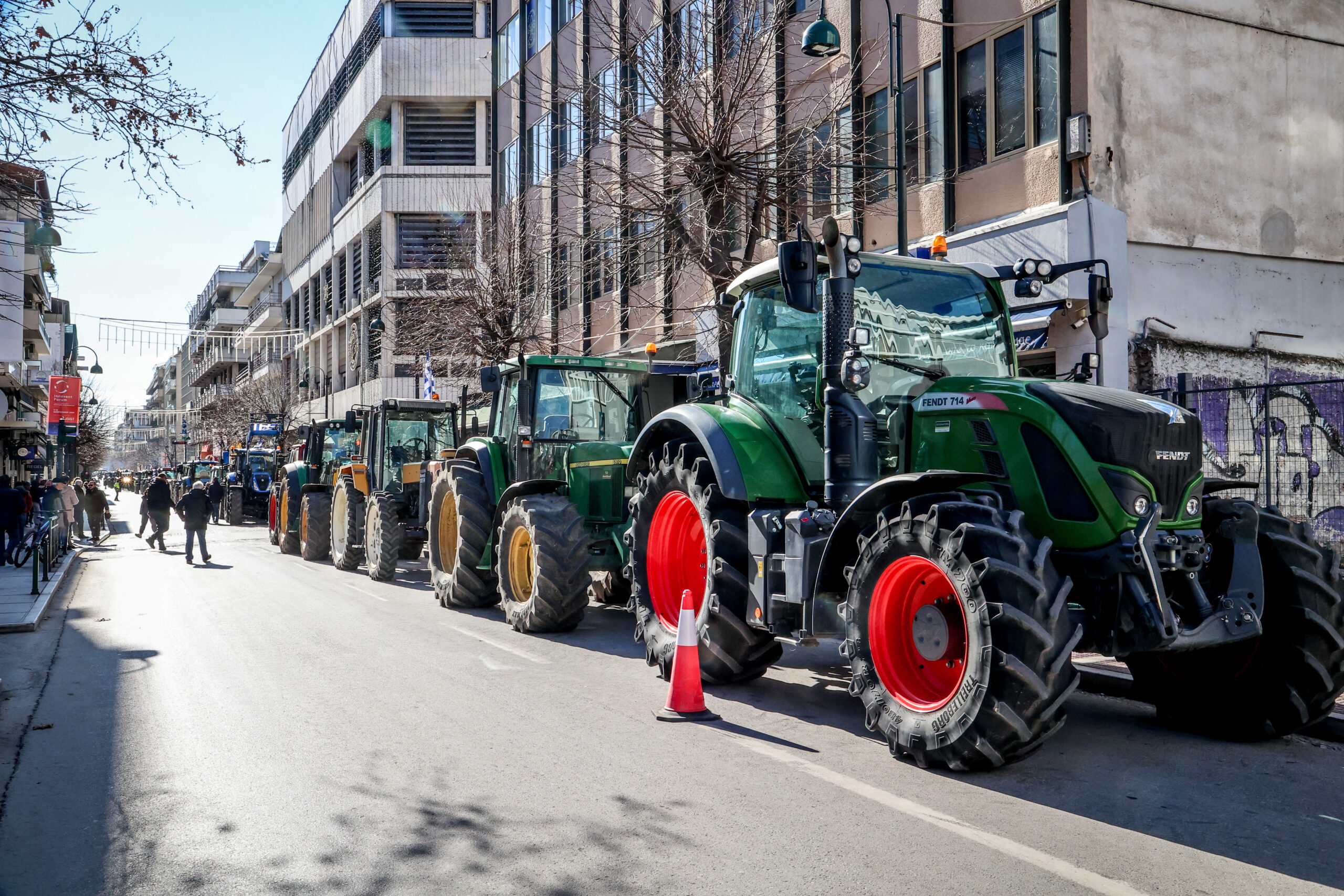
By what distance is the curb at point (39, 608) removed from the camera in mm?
11656

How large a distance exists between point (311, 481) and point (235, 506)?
16142mm

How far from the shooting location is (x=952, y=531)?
5277 millimetres

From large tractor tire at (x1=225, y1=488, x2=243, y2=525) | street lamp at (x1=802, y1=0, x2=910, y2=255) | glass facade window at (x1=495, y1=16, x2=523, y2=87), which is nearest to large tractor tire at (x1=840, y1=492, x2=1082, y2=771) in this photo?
street lamp at (x1=802, y1=0, x2=910, y2=255)

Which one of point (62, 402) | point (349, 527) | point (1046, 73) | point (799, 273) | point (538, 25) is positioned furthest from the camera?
point (62, 402)

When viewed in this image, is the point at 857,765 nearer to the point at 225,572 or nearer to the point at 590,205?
the point at 590,205

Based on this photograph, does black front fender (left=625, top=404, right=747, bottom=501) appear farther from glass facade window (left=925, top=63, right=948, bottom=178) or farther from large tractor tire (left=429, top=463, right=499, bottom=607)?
glass facade window (left=925, top=63, right=948, bottom=178)

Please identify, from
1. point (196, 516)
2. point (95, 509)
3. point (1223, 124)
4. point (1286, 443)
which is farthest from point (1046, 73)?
point (95, 509)

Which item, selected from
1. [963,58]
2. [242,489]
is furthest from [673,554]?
[242,489]

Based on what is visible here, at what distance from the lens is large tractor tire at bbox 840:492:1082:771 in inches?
198

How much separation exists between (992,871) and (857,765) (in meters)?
1.51

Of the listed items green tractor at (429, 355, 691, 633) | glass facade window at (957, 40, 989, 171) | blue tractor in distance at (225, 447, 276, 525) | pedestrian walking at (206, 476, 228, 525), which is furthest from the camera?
pedestrian walking at (206, 476, 228, 525)

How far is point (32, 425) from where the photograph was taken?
157 ft

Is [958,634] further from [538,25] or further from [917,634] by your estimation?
[538,25]

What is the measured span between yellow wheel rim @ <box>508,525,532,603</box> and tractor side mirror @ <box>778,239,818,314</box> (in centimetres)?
545
